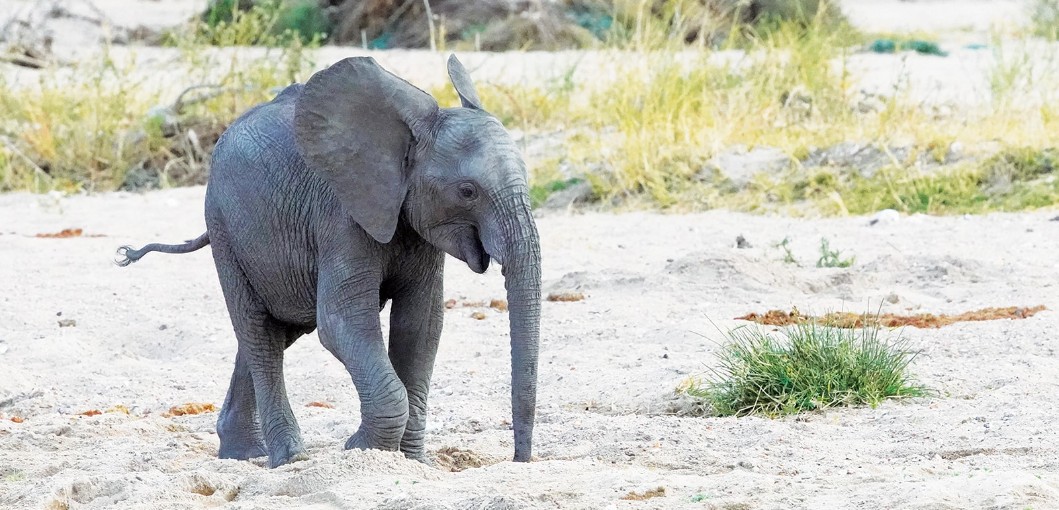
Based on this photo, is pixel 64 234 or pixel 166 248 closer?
pixel 166 248

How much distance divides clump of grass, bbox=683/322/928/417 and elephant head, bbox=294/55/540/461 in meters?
1.37

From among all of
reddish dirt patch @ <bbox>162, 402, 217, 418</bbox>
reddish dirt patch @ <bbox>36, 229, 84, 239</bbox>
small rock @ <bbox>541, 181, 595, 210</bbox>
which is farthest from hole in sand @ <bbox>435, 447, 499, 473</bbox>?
small rock @ <bbox>541, 181, 595, 210</bbox>

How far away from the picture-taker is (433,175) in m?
4.41

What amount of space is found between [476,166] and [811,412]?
1.86 m

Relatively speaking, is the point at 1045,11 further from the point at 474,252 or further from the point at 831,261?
the point at 474,252

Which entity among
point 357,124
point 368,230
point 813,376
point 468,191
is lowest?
point 813,376

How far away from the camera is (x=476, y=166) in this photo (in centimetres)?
433

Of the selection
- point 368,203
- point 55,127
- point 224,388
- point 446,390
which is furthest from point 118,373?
point 55,127

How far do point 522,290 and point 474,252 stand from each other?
22 centimetres

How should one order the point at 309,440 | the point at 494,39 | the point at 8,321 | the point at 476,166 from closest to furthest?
1. the point at 476,166
2. the point at 309,440
3. the point at 8,321
4. the point at 494,39

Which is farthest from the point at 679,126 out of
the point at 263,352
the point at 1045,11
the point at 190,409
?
the point at 1045,11

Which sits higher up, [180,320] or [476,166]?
[476,166]

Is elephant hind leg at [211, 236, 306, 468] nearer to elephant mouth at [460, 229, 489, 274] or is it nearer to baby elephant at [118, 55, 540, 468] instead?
baby elephant at [118, 55, 540, 468]

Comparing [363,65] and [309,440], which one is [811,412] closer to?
[309,440]
